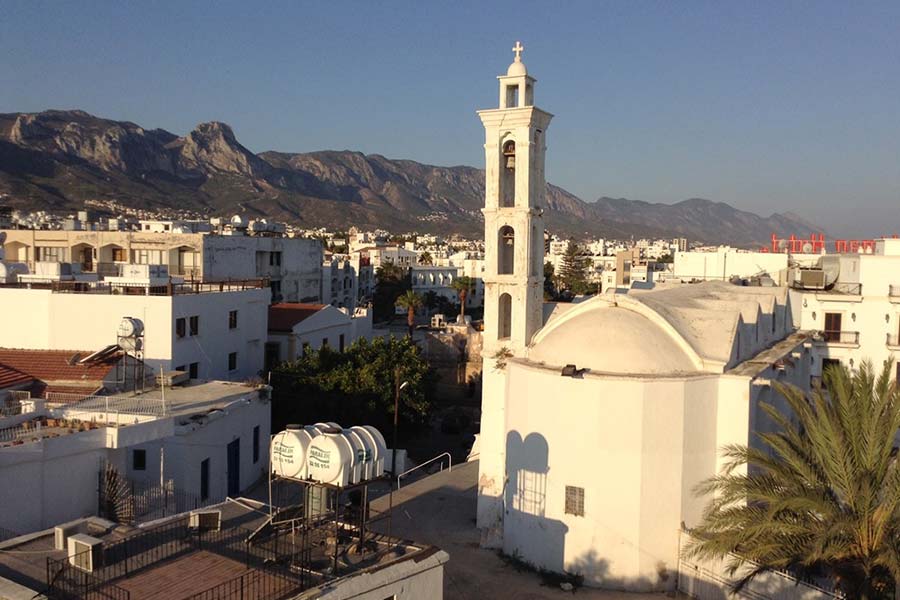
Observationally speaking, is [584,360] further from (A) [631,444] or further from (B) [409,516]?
(B) [409,516]

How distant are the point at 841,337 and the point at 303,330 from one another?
24164 millimetres

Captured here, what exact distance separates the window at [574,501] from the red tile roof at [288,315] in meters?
22.5

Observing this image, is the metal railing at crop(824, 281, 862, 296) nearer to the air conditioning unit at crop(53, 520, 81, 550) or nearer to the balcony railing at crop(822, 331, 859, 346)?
the balcony railing at crop(822, 331, 859, 346)

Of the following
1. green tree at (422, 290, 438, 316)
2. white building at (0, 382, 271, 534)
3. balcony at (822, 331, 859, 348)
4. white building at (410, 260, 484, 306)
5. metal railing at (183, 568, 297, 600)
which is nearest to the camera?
metal railing at (183, 568, 297, 600)

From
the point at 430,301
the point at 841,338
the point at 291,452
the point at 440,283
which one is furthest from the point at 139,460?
the point at 440,283

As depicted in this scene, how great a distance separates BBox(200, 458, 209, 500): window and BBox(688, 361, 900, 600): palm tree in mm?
12774

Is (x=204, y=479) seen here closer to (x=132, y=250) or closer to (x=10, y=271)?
(x=10, y=271)

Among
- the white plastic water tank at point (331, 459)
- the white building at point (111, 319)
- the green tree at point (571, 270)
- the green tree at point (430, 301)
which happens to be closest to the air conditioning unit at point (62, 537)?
the white plastic water tank at point (331, 459)

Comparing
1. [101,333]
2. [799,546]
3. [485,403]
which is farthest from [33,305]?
[799,546]

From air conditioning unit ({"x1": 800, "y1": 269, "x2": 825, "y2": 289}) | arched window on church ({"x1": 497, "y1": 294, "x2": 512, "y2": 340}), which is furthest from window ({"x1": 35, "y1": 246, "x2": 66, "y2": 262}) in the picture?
air conditioning unit ({"x1": 800, "y1": 269, "x2": 825, "y2": 289})

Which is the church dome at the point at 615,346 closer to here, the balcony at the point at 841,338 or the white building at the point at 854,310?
the white building at the point at 854,310

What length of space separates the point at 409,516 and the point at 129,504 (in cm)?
837

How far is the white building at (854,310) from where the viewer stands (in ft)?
104

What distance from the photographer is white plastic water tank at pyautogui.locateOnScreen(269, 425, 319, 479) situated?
1125cm
